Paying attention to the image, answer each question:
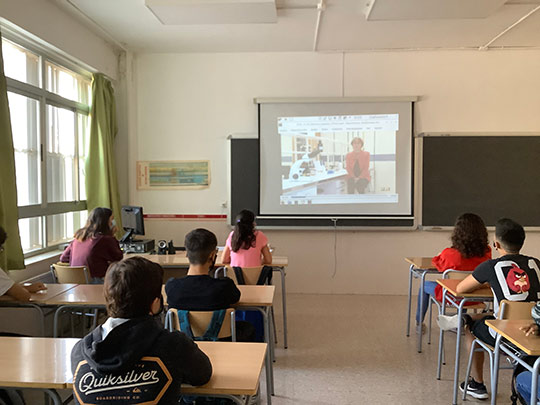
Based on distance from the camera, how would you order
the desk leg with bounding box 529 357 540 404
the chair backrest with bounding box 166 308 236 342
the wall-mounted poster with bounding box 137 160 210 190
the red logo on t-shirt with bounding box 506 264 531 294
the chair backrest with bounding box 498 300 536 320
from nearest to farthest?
the desk leg with bounding box 529 357 540 404 → the chair backrest with bounding box 166 308 236 342 → the chair backrest with bounding box 498 300 536 320 → the red logo on t-shirt with bounding box 506 264 531 294 → the wall-mounted poster with bounding box 137 160 210 190

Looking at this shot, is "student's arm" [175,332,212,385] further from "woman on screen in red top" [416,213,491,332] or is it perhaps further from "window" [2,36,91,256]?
"window" [2,36,91,256]

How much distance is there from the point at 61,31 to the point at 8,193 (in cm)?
181

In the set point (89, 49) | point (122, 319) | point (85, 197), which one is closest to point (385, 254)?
point (85, 197)

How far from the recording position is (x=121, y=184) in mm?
5988

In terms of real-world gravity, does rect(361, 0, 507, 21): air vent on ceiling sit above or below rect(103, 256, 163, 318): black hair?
above

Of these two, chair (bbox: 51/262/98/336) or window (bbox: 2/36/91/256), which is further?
window (bbox: 2/36/91/256)

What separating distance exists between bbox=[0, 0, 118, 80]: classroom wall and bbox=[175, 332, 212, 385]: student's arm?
3.27m

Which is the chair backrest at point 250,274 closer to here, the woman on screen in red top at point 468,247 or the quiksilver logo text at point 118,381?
the woman on screen in red top at point 468,247

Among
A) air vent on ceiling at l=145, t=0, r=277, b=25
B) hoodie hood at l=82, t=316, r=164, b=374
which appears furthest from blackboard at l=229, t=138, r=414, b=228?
hoodie hood at l=82, t=316, r=164, b=374

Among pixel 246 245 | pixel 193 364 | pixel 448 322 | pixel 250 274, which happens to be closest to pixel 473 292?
pixel 448 322

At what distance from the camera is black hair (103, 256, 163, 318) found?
4.66 ft

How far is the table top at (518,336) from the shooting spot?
1.92 meters

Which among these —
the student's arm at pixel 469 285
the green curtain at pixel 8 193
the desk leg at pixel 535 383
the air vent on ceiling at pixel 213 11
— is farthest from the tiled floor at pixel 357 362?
the air vent on ceiling at pixel 213 11

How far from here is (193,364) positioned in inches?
58.1
